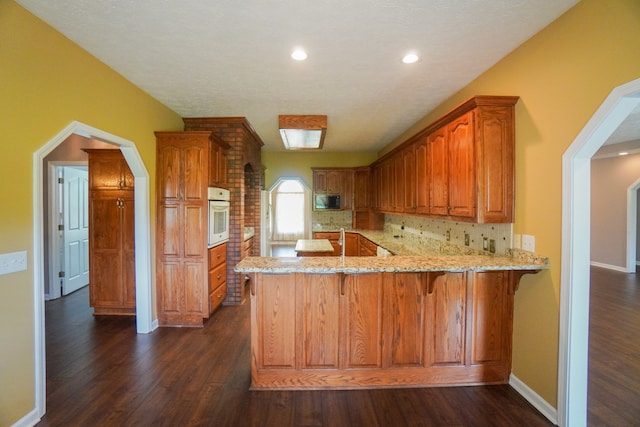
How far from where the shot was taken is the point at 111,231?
3.73 m

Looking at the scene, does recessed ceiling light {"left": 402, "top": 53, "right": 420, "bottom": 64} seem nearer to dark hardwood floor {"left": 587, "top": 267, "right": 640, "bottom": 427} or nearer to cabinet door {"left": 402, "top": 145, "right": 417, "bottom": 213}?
cabinet door {"left": 402, "top": 145, "right": 417, "bottom": 213}

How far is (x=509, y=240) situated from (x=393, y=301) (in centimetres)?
117

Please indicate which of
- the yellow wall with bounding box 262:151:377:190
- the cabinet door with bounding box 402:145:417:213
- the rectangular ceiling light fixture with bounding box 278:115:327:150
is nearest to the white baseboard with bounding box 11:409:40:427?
the rectangular ceiling light fixture with bounding box 278:115:327:150

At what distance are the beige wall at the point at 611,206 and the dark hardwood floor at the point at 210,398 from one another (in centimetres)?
670

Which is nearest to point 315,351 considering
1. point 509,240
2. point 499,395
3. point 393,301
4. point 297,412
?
point 297,412

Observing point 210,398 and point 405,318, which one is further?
point 405,318

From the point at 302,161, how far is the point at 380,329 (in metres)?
4.76

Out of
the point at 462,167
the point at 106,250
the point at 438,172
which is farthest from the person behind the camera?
the point at 106,250

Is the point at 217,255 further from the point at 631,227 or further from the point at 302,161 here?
the point at 631,227

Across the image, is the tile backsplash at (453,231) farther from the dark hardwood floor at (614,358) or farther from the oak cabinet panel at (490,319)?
the dark hardwood floor at (614,358)

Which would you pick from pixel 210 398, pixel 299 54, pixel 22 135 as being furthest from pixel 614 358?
pixel 22 135

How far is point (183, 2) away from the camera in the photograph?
1747 millimetres

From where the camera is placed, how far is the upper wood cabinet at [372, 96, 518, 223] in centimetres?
230

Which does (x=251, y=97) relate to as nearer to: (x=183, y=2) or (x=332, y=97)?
(x=332, y=97)
